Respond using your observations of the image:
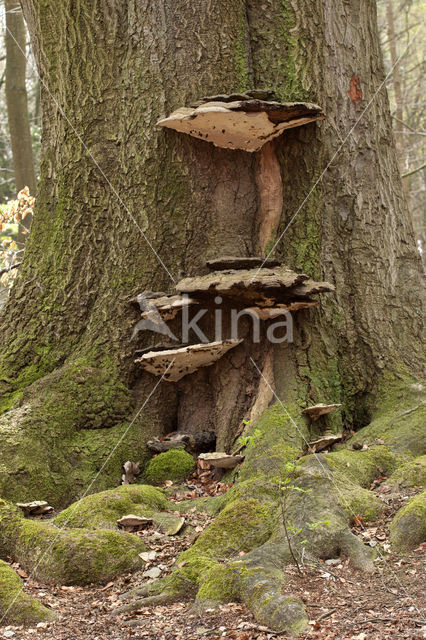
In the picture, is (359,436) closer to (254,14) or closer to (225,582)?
(225,582)

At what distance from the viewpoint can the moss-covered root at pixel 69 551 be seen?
3.69 m

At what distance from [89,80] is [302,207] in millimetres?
2174

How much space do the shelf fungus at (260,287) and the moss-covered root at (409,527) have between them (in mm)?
1667

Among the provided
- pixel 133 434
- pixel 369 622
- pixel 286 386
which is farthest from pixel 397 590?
pixel 133 434

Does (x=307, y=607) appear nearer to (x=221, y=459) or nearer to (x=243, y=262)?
(x=221, y=459)

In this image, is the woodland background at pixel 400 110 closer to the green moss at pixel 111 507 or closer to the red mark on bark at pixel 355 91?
the red mark on bark at pixel 355 91

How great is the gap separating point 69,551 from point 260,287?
7.06 feet

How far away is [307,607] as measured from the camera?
9.57ft

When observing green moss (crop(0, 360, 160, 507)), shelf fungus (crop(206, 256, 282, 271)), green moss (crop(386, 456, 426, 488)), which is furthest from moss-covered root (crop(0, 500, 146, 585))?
shelf fungus (crop(206, 256, 282, 271))

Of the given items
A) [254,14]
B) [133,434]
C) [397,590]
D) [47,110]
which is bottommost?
[397,590]

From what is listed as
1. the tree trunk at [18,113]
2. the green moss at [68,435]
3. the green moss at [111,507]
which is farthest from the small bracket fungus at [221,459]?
the tree trunk at [18,113]

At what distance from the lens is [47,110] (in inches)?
231

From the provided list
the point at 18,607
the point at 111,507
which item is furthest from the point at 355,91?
the point at 18,607

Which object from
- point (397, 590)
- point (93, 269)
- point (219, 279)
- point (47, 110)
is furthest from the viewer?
point (47, 110)
